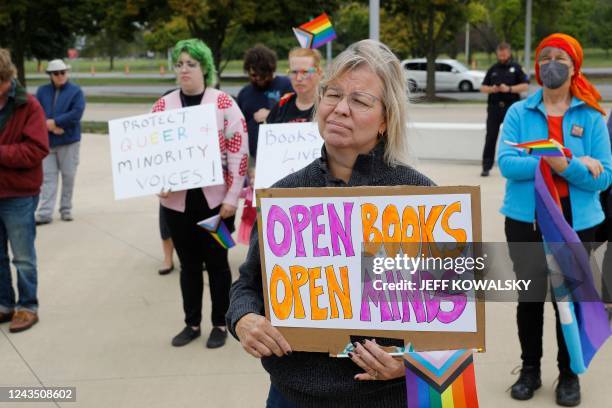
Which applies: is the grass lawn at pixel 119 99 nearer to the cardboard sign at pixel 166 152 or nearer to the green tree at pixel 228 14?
the green tree at pixel 228 14

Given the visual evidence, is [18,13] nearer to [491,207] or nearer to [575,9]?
[491,207]

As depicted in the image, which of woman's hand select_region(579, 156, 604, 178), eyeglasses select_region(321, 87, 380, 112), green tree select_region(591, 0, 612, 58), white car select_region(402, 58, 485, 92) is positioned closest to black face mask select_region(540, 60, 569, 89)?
woman's hand select_region(579, 156, 604, 178)

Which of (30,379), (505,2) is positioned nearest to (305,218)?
(30,379)

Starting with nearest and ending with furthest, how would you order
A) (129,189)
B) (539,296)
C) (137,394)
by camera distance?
(539,296), (137,394), (129,189)

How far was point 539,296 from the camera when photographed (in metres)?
3.59

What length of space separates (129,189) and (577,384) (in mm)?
2801

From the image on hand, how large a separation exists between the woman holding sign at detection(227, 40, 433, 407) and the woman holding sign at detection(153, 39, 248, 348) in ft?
7.26

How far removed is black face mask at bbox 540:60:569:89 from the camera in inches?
134

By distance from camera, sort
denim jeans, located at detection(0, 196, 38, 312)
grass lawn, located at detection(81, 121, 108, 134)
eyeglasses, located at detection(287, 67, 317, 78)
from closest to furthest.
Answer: denim jeans, located at detection(0, 196, 38, 312), eyeglasses, located at detection(287, 67, 317, 78), grass lawn, located at detection(81, 121, 108, 134)

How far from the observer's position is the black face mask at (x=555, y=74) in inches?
134

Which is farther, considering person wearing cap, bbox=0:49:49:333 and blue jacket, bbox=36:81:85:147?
blue jacket, bbox=36:81:85:147

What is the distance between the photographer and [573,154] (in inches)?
134

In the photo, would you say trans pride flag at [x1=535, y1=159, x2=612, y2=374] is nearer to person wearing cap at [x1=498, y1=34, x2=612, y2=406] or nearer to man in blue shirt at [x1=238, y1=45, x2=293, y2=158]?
person wearing cap at [x1=498, y1=34, x2=612, y2=406]

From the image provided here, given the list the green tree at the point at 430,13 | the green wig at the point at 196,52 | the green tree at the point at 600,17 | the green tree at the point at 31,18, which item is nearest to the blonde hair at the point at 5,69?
the green wig at the point at 196,52
